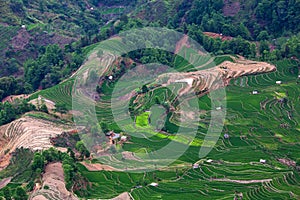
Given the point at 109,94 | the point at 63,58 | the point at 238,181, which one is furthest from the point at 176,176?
the point at 63,58

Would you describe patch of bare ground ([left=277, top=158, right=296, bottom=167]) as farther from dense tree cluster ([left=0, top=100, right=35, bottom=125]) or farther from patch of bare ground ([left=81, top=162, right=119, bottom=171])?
dense tree cluster ([left=0, top=100, right=35, bottom=125])

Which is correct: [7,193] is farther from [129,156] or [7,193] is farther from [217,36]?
[217,36]

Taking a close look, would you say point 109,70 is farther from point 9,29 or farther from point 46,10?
point 46,10

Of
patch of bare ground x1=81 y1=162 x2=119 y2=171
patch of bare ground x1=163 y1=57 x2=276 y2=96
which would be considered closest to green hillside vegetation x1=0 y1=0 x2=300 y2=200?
patch of bare ground x1=81 y1=162 x2=119 y2=171

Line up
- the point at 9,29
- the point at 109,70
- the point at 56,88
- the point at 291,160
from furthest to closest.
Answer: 1. the point at 9,29
2. the point at 109,70
3. the point at 56,88
4. the point at 291,160

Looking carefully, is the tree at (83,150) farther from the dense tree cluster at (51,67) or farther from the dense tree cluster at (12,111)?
the dense tree cluster at (51,67)

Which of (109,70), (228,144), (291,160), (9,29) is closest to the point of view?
(291,160)

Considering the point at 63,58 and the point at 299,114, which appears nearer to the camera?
the point at 299,114
